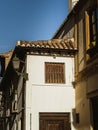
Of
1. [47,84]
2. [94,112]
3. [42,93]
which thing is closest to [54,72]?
[47,84]

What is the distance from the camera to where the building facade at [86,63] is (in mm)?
16656

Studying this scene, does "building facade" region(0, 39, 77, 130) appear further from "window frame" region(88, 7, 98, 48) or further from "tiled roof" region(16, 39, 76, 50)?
"window frame" region(88, 7, 98, 48)

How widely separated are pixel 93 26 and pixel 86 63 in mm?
1773

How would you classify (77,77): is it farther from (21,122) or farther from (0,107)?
(0,107)

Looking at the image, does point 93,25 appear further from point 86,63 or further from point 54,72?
point 54,72

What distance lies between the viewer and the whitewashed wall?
59.4 ft

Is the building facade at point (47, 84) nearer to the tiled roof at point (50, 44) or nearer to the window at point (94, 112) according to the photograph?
the tiled roof at point (50, 44)

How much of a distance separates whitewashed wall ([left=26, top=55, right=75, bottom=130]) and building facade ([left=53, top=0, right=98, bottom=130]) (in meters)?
0.43

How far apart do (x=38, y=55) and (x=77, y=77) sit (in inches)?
87.5

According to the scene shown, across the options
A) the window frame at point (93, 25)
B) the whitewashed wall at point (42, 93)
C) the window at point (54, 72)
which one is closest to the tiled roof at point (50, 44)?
the whitewashed wall at point (42, 93)

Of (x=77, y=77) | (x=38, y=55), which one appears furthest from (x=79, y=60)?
(x=38, y=55)

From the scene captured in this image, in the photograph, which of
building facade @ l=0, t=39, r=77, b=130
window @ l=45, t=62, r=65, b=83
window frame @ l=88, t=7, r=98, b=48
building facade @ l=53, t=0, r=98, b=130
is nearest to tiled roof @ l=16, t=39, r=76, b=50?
building facade @ l=0, t=39, r=77, b=130

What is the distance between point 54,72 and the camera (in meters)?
19.0

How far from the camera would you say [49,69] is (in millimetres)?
18938
